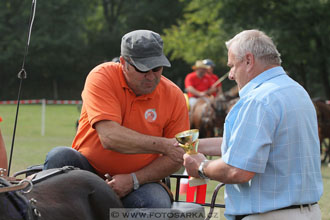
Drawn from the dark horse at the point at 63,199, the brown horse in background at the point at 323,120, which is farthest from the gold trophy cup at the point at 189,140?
the brown horse in background at the point at 323,120

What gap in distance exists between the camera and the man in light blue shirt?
114 inches

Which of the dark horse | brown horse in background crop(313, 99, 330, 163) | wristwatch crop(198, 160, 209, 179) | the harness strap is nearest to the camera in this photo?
the dark horse

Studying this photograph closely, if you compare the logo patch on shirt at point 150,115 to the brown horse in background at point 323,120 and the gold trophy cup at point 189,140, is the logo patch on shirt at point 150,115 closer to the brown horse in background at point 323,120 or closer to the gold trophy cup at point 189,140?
the gold trophy cup at point 189,140

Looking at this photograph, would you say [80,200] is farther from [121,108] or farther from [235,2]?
[235,2]

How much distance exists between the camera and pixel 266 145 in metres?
2.91

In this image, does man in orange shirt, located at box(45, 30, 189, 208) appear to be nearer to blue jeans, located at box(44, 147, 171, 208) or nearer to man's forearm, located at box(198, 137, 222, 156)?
blue jeans, located at box(44, 147, 171, 208)

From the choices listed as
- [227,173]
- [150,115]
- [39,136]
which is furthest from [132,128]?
[39,136]

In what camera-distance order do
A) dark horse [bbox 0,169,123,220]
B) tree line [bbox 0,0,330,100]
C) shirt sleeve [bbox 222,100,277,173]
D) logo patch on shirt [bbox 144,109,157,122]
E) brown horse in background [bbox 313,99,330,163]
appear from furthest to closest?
tree line [bbox 0,0,330,100], brown horse in background [bbox 313,99,330,163], logo patch on shirt [bbox 144,109,157,122], shirt sleeve [bbox 222,100,277,173], dark horse [bbox 0,169,123,220]

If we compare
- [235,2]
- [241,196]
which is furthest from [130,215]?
[235,2]

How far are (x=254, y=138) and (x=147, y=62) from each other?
1.05 metres

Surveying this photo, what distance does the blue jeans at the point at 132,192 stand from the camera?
3.53 metres

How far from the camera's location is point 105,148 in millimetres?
3607

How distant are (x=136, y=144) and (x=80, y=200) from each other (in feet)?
2.01

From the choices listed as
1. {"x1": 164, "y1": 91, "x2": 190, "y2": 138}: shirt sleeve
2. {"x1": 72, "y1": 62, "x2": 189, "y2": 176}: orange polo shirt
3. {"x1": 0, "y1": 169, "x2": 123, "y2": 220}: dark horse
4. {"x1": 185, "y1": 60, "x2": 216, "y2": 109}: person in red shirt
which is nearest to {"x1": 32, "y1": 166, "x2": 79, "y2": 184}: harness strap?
{"x1": 0, "y1": 169, "x2": 123, "y2": 220}: dark horse
